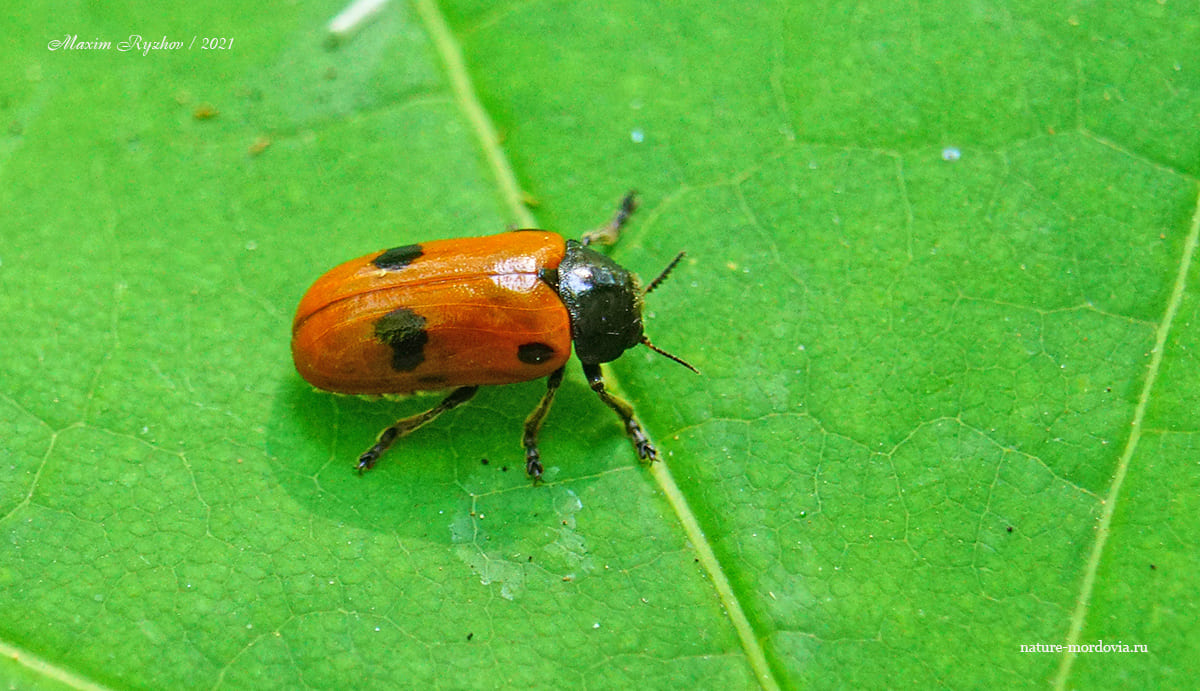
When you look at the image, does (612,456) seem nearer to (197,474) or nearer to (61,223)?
(197,474)

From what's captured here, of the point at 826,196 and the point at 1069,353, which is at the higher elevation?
the point at 826,196

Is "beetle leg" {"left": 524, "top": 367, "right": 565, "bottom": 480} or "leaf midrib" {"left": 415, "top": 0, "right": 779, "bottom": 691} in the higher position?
"leaf midrib" {"left": 415, "top": 0, "right": 779, "bottom": 691}

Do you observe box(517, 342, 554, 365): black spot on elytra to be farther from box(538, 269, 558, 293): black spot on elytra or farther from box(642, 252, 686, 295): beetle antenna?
box(642, 252, 686, 295): beetle antenna

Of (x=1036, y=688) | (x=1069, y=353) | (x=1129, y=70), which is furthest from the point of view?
(x=1129, y=70)

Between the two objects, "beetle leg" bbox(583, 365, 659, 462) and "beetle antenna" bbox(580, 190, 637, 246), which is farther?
"beetle antenna" bbox(580, 190, 637, 246)

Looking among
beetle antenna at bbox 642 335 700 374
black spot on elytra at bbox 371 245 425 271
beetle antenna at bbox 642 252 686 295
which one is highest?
black spot on elytra at bbox 371 245 425 271

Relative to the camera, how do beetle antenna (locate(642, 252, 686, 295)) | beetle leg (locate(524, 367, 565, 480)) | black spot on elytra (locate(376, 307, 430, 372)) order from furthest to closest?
1. beetle antenna (locate(642, 252, 686, 295))
2. beetle leg (locate(524, 367, 565, 480))
3. black spot on elytra (locate(376, 307, 430, 372))

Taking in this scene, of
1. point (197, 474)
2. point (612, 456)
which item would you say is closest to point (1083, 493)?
point (612, 456)

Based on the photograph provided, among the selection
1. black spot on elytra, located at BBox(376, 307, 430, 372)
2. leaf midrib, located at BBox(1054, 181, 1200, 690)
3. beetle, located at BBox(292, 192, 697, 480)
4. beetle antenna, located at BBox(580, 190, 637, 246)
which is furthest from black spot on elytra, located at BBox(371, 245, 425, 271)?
leaf midrib, located at BBox(1054, 181, 1200, 690)
